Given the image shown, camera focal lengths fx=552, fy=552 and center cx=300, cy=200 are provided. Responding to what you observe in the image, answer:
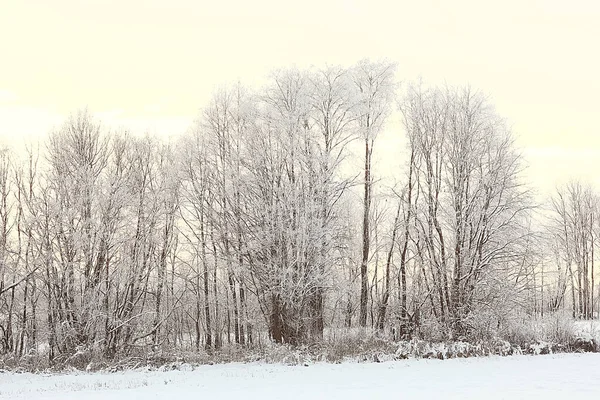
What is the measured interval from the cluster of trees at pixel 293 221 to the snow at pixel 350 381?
393 centimetres

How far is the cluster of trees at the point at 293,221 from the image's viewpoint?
2461 cm

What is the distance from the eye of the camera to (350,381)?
15.6 meters

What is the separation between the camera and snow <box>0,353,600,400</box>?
43.2 feet

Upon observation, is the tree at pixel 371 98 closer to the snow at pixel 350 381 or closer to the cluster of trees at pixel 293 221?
the cluster of trees at pixel 293 221

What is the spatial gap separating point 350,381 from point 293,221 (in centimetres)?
1000

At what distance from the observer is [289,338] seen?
2425 cm

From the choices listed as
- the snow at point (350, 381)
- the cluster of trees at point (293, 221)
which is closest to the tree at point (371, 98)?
the cluster of trees at point (293, 221)

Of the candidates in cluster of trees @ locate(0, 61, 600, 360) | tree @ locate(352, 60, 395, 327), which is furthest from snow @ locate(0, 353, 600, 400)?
tree @ locate(352, 60, 395, 327)

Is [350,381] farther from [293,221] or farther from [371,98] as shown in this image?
[371,98]

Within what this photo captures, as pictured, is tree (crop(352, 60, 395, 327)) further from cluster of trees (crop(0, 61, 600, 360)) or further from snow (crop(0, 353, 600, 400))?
snow (crop(0, 353, 600, 400))

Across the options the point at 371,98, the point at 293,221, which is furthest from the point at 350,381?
the point at 371,98

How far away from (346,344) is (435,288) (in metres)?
5.94

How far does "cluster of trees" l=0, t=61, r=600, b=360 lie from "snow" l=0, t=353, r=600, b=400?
3.93 meters

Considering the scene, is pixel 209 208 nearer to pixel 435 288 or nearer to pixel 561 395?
pixel 435 288
